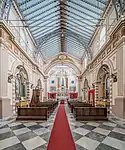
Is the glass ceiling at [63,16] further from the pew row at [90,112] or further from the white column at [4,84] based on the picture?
the pew row at [90,112]

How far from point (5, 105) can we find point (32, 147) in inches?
190

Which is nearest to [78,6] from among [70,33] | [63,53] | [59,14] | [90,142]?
[59,14]

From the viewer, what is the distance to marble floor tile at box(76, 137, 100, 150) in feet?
12.0

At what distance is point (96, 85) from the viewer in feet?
43.3

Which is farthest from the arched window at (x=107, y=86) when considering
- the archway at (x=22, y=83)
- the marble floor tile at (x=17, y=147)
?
the marble floor tile at (x=17, y=147)

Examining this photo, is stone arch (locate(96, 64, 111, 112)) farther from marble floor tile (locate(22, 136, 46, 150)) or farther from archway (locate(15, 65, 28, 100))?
marble floor tile (locate(22, 136, 46, 150))

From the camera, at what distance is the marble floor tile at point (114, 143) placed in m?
3.72

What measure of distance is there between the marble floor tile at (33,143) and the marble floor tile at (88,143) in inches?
42.3

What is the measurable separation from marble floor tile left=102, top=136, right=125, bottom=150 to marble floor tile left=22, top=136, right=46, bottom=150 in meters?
1.82

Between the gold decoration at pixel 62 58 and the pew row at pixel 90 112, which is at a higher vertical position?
the gold decoration at pixel 62 58

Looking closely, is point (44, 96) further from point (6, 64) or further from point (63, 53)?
point (6, 64)

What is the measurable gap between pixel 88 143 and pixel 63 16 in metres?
11.9

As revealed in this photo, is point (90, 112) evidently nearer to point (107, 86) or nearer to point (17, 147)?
point (17, 147)

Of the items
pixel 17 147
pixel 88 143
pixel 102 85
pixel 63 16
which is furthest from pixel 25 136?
pixel 63 16
